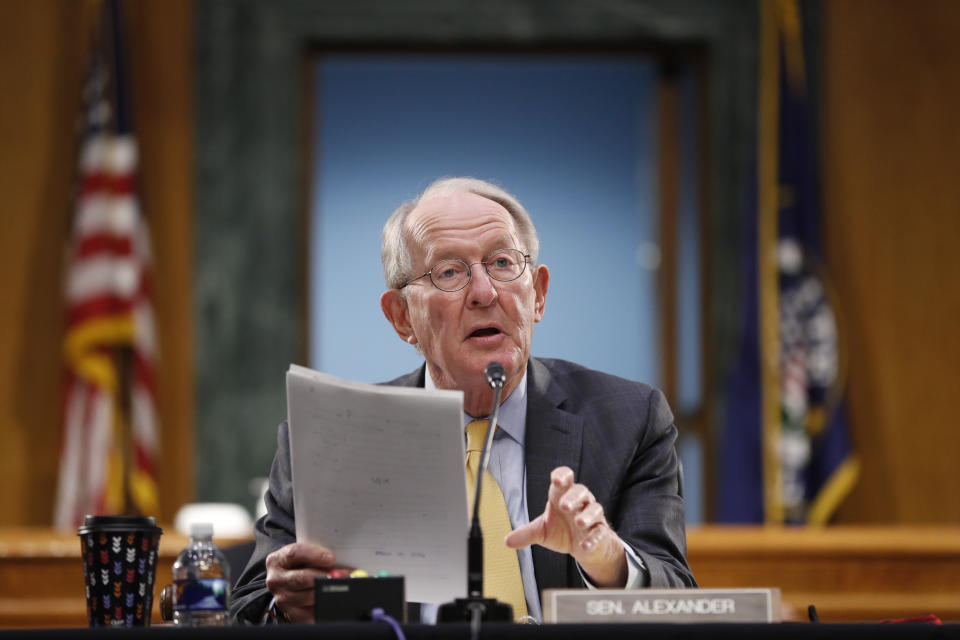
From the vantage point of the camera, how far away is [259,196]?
16.9ft

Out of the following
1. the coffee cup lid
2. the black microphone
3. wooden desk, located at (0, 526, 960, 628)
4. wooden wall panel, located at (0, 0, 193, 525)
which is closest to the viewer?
the black microphone

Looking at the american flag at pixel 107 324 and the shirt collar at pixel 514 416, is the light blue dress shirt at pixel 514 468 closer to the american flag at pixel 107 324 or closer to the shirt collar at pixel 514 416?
the shirt collar at pixel 514 416

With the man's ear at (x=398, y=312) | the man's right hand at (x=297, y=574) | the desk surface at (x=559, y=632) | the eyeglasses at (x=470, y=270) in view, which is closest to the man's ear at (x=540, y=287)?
the eyeglasses at (x=470, y=270)

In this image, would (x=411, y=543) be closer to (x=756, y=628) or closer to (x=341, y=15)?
(x=756, y=628)

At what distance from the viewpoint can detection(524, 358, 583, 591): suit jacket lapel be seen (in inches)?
89.1

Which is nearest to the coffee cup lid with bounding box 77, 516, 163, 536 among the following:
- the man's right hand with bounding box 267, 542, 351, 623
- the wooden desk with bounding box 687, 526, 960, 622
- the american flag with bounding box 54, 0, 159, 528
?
the man's right hand with bounding box 267, 542, 351, 623

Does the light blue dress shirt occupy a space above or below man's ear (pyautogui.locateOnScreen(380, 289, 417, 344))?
below

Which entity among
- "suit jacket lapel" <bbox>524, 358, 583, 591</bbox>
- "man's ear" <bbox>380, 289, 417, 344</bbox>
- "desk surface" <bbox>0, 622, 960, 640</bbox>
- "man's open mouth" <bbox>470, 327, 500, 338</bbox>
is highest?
"man's ear" <bbox>380, 289, 417, 344</bbox>

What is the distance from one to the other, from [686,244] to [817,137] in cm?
72

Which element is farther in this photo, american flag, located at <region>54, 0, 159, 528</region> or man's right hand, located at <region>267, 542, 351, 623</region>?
american flag, located at <region>54, 0, 159, 528</region>

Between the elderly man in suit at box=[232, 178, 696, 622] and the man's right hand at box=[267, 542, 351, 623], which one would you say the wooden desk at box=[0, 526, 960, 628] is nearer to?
the elderly man in suit at box=[232, 178, 696, 622]

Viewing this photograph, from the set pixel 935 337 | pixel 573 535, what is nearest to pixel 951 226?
pixel 935 337

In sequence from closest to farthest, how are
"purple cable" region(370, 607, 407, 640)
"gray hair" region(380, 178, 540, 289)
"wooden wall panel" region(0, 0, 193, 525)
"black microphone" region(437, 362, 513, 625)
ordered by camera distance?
"purple cable" region(370, 607, 407, 640), "black microphone" region(437, 362, 513, 625), "gray hair" region(380, 178, 540, 289), "wooden wall panel" region(0, 0, 193, 525)

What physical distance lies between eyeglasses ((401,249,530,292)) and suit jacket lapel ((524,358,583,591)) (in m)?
0.26
